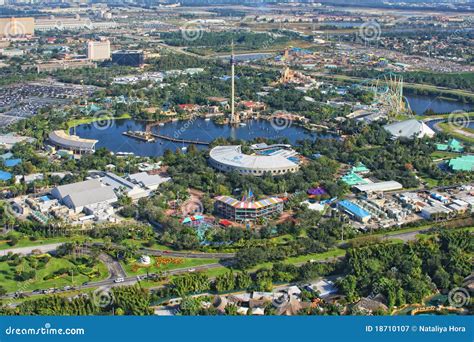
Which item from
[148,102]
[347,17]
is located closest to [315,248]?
[148,102]

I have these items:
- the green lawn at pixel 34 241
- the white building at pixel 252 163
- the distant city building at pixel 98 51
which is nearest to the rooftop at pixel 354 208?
the white building at pixel 252 163

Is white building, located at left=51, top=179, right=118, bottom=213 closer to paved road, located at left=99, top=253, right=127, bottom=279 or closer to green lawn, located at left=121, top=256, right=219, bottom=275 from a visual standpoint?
paved road, located at left=99, top=253, right=127, bottom=279

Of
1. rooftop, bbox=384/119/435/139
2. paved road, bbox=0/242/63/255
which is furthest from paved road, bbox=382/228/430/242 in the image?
rooftop, bbox=384/119/435/139

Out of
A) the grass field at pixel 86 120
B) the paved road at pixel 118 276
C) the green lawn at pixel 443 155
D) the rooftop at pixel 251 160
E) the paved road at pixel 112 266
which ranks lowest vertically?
the paved road at pixel 112 266

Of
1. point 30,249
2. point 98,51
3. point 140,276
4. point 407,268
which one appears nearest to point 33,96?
point 98,51

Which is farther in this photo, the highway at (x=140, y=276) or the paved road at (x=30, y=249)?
the paved road at (x=30, y=249)

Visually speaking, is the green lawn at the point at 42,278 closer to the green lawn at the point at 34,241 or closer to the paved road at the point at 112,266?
the paved road at the point at 112,266
